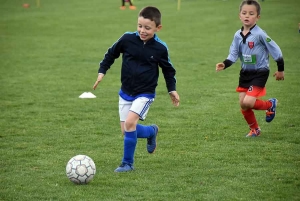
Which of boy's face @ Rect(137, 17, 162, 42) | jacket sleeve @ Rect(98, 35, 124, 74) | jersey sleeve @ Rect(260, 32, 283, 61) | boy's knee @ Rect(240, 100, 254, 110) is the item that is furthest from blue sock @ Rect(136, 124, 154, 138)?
jersey sleeve @ Rect(260, 32, 283, 61)

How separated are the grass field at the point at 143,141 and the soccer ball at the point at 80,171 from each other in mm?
86

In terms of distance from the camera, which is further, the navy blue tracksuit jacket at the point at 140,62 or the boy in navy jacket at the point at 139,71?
the navy blue tracksuit jacket at the point at 140,62

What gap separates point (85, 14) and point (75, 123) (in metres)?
24.0

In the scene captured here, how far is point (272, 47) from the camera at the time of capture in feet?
28.8

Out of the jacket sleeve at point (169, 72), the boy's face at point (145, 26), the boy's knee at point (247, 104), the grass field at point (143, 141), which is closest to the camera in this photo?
the grass field at point (143, 141)

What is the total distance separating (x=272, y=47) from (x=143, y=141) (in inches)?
85.8

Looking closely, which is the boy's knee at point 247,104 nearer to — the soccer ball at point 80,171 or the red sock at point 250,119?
the red sock at point 250,119

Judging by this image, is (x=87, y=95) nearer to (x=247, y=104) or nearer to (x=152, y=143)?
(x=247, y=104)

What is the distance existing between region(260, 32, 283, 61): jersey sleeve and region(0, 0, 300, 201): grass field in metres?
1.13

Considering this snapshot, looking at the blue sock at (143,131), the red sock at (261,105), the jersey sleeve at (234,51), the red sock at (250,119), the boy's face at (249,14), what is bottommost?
the red sock at (250,119)

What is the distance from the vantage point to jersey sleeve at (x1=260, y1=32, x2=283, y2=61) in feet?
28.6

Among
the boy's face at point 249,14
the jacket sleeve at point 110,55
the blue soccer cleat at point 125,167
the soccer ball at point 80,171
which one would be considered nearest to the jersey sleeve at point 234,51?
the boy's face at point 249,14

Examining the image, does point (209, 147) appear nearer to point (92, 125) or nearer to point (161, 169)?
point (161, 169)

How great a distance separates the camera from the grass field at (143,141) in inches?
253
